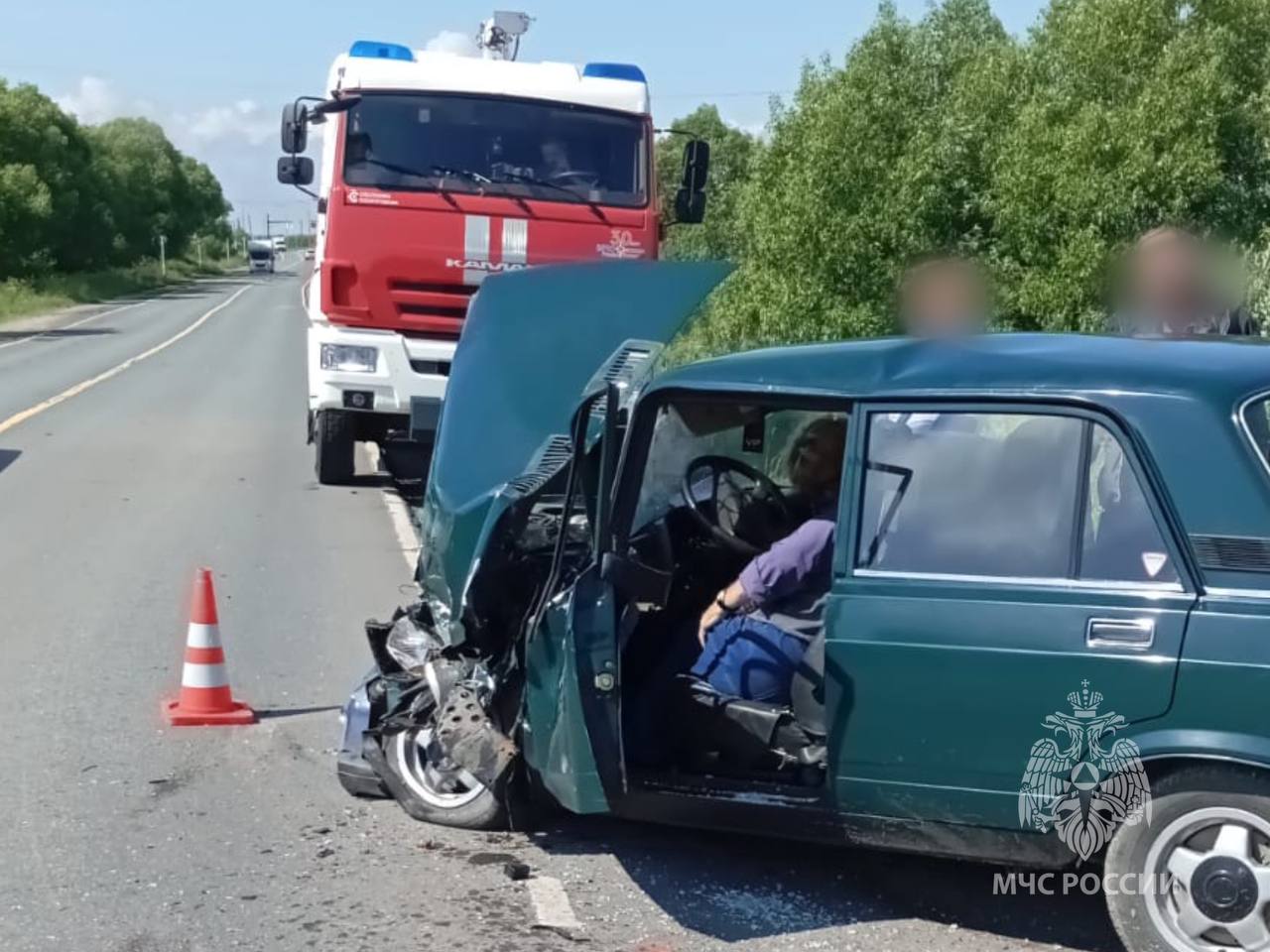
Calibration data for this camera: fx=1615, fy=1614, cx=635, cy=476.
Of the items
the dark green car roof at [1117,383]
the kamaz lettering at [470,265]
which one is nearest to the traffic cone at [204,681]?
the dark green car roof at [1117,383]

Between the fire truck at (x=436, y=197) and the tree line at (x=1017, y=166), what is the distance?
500cm

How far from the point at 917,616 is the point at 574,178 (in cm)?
836

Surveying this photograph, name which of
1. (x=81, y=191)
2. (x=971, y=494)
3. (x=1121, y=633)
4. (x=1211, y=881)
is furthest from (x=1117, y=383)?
(x=81, y=191)

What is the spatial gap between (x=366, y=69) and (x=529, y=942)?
8.70 metres

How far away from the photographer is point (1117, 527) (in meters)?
4.15

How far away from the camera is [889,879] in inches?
197

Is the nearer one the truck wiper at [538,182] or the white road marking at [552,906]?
the white road marking at [552,906]

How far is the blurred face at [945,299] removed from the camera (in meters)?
6.64

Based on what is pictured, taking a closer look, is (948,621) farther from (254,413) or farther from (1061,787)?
(254,413)

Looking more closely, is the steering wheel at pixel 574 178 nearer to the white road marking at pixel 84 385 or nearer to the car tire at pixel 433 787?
the car tire at pixel 433 787

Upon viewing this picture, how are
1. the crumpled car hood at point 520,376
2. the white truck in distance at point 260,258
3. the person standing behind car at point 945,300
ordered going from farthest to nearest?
the white truck in distance at point 260,258 → the person standing behind car at point 945,300 → the crumpled car hood at point 520,376

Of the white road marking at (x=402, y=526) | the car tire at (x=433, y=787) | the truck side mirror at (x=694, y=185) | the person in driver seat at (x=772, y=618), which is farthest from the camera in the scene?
the truck side mirror at (x=694, y=185)

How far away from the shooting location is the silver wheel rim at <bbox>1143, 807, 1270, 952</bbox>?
3.98m

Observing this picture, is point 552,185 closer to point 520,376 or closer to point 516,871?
point 520,376
